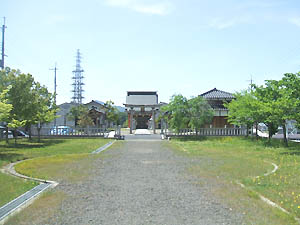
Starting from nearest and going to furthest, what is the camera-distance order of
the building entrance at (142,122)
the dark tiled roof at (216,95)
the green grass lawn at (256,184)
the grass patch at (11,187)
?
the green grass lawn at (256,184)
the grass patch at (11,187)
the dark tiled roof at (216,95)
the building entrance at (142,122)

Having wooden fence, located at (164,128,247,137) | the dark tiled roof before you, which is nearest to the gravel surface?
wooden fence, located at (164,128,247,137)

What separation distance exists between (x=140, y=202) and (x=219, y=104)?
26486 millimetres

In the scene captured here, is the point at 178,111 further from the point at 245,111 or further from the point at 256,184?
the point at 256,184

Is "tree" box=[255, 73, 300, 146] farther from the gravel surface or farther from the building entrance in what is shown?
the building entrance

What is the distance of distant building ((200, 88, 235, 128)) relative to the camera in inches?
1150

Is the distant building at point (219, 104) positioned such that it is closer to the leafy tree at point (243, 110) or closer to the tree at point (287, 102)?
the leafy tree at point (243, 110)

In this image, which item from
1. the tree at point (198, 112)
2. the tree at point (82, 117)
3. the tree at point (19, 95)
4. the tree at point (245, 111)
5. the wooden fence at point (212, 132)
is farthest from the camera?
the tree at point (82, 117)

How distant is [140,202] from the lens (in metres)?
5.25

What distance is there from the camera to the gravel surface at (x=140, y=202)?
4344 millimetres

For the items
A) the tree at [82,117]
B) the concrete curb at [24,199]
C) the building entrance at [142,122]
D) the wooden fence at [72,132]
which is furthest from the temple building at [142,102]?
the concrete curb at [24,199]

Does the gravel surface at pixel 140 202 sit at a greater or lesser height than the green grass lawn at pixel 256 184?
lesser

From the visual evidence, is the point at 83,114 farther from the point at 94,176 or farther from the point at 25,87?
the point at 94,176

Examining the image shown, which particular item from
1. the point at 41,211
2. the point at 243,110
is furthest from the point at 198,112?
the point at 41,211

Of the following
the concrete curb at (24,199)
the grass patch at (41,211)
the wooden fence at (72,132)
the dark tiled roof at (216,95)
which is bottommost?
the grass patch at (41,211)
